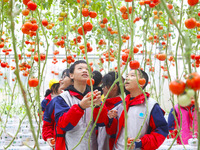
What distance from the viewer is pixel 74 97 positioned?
4.74ft

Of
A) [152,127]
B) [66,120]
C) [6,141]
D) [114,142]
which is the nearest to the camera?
[66,120]

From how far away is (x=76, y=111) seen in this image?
120 centimetres

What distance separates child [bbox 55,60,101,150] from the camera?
47.3 inches

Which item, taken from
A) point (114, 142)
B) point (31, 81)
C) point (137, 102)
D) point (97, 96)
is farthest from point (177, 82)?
point (114, 142)

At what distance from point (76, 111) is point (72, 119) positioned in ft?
0.16

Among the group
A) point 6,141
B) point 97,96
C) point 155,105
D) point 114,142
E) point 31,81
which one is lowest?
point 6,141

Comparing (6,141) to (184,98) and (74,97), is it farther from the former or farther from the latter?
(184,98)

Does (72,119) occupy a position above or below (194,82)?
below

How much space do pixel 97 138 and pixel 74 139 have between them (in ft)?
0.79

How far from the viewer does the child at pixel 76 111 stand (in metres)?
1.20

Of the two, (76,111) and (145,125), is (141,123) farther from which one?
(76,111)

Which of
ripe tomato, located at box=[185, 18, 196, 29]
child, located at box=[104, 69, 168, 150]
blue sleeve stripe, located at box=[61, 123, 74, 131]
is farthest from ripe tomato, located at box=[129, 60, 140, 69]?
blue sleeve stripe, located at box=[61, 123, 74, 131]

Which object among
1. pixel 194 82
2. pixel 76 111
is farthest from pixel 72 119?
pixel 194 82

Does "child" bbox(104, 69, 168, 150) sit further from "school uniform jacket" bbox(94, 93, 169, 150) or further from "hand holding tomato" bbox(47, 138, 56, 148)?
"hand holding tomato" bbox(47, 138, 56, 148)
